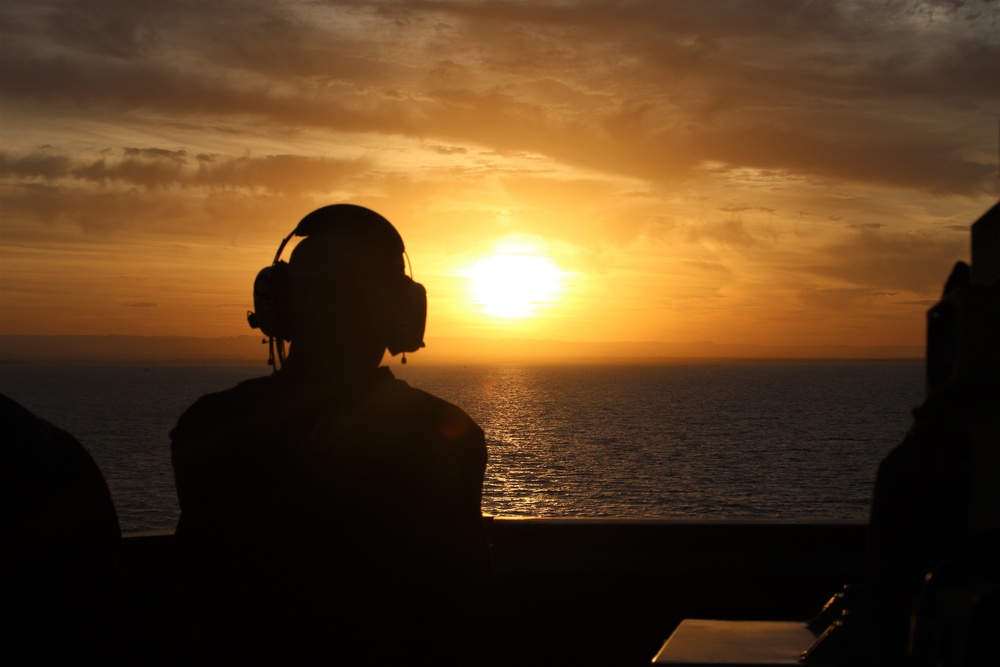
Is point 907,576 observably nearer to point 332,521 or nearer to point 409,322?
point 332,521

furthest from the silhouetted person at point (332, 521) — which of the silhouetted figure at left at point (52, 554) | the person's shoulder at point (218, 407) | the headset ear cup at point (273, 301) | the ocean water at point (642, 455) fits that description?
the ocean water at point (642, 455)

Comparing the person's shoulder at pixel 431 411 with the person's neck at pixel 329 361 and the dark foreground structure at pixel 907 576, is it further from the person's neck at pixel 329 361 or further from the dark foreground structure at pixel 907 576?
the dark foreground structure at pixel 907 576

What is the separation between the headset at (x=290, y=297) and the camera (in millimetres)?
2648

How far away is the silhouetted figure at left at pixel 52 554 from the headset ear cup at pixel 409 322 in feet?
4.16

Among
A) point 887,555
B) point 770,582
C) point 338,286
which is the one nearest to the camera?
point 887,555

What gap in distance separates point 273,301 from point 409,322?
1.27 ft

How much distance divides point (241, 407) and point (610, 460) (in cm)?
5914

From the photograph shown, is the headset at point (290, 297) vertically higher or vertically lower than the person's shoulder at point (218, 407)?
higher

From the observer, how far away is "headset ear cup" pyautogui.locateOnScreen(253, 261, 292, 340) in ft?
8.75

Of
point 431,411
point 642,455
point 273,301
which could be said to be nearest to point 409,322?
point 273,301

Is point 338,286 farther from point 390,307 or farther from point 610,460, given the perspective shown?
point 610,460

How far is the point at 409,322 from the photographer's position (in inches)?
112

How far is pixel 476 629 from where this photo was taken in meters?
2.47

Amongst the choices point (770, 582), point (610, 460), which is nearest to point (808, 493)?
point (610, 460)
